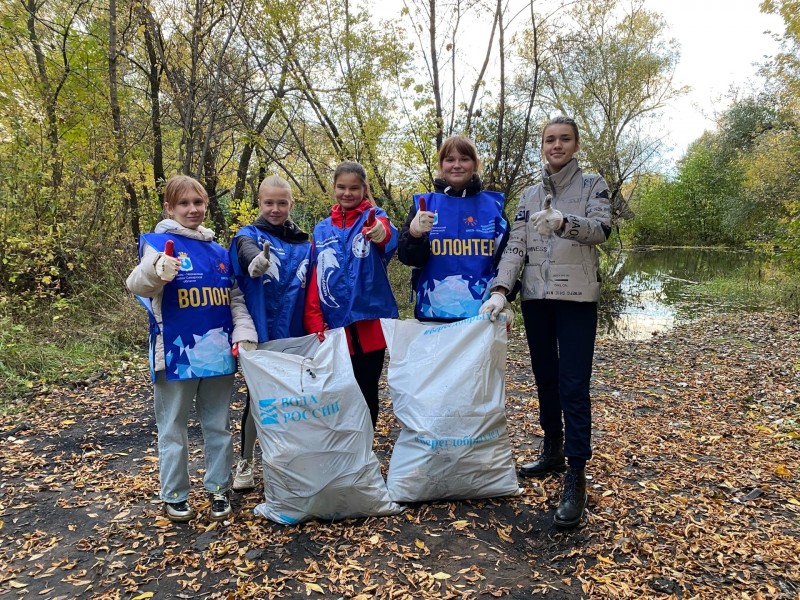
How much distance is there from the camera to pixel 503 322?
7.87 feet

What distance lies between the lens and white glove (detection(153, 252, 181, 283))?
2068mm

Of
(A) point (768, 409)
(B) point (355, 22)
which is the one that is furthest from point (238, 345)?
(B) point (355, 22)

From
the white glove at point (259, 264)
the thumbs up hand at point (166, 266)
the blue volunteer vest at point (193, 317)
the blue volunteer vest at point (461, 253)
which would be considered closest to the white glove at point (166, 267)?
the thumbs up hand at point (166, 266)

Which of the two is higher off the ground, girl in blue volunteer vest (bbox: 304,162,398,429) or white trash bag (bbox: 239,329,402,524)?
girl in blue volunteer vest (bbox: 304,162,398,429)

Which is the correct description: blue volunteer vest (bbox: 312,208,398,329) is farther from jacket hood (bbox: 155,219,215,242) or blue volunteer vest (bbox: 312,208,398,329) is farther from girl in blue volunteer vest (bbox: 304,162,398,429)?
jacket hood (bbox: 155,219,215,242)

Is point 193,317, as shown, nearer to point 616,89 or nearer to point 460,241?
point 460,241

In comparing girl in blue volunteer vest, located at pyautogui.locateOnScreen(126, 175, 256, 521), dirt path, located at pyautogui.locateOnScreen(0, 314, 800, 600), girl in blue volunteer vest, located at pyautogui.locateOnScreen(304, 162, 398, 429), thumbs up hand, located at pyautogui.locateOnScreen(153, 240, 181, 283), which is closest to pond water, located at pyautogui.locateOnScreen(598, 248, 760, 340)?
dirt path, located at pyautogui.locateOnScreen(0, 314, 800, 600)

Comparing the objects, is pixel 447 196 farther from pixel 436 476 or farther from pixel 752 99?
pixel 752 99

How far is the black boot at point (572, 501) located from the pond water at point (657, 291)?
603 cm

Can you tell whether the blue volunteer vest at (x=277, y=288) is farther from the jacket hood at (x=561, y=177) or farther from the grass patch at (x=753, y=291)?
the grass patch at (x=753, y=291)

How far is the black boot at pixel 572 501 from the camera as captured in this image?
2.21m

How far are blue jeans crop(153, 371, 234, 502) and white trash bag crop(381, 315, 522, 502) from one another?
81 centimetres

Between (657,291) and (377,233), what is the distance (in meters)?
12.3

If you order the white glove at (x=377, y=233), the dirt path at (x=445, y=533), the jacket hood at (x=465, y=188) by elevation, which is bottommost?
the dirt path at (x=445, y=533)
